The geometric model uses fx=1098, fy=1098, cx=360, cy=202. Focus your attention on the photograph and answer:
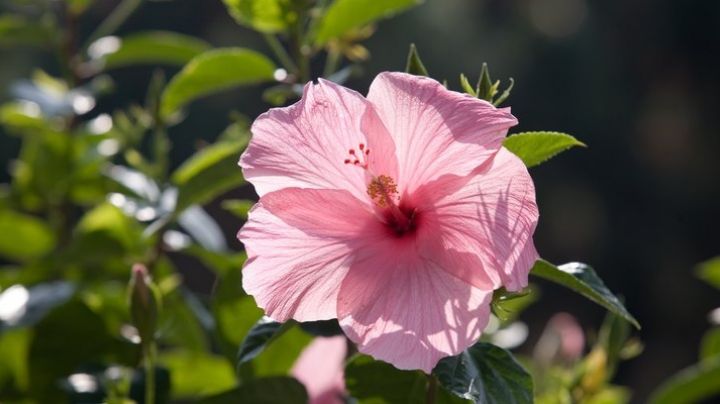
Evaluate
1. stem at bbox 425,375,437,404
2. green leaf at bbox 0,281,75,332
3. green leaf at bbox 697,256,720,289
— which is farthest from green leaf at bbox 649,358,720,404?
green leaf at bbox 0,281,75,332

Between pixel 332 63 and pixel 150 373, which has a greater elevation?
pixel 332 63

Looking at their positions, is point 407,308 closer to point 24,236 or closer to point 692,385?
point 692,385

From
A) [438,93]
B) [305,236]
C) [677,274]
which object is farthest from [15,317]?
[677,274]

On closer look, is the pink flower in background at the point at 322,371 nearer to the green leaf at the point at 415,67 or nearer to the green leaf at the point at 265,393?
the green leaf at the point at 265,393

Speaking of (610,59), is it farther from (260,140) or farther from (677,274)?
(260,140)

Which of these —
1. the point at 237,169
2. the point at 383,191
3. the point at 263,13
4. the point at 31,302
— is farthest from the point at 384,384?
the point at 31,302

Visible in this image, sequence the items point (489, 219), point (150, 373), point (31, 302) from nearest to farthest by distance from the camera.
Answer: point (489, 219) → point (150, 373) → point (31, 302)

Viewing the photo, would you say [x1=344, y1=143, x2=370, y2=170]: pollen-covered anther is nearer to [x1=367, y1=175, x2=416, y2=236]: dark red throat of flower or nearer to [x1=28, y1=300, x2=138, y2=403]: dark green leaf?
[x1=367, y1=175, x2=416, y2=236]: dark red throat of flower
